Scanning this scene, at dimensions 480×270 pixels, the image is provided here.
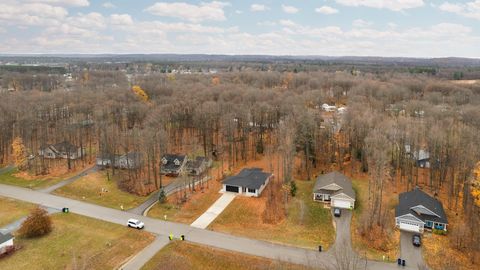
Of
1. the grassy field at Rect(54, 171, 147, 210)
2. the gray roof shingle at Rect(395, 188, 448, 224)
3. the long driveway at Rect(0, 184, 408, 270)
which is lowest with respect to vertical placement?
the long driveway at Rect(0, 184, 408, 270)

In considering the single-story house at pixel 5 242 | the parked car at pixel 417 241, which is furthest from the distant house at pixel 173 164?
the parked car at pixel 417 241

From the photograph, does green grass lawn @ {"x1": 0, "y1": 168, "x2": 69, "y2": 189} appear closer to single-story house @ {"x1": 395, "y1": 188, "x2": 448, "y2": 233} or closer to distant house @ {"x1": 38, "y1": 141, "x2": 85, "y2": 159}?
distant house @ {"x1": 38, "y1": 141, "x2": 85, "y2": 159}

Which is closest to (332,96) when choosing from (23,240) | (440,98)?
(440,98)

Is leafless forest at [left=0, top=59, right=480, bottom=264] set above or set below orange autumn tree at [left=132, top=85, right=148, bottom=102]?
below

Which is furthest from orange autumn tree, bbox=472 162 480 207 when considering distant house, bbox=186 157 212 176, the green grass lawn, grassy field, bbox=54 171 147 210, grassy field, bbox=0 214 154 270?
the green grass lawn

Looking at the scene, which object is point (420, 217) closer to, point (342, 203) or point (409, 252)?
point (409, 252)
